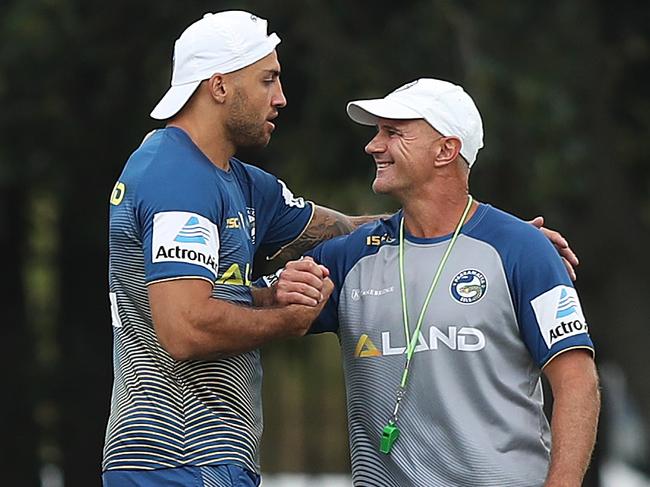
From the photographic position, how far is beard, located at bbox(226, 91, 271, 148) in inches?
220

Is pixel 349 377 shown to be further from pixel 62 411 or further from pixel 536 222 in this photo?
pixel 62 411

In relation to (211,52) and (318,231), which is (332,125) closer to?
(318,231)

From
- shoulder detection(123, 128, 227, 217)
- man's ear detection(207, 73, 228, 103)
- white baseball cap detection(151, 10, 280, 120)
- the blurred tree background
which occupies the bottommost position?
the blurred tree background

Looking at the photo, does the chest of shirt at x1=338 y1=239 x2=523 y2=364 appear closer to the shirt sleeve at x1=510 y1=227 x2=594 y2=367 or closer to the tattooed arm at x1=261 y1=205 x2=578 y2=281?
the shirt sleeve at x1=510 y1=227 x2=594 y2=367

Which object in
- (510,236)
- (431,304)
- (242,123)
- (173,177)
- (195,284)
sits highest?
(242,123)

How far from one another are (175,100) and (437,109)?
2.96ft

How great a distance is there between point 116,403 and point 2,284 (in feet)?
34.8

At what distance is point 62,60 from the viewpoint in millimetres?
13328

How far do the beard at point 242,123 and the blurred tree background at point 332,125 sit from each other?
6493mm

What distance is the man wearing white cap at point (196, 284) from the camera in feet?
17.2

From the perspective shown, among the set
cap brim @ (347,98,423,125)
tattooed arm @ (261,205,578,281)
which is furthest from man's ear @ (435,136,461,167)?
tattooed arm @ (261,205,578,281)

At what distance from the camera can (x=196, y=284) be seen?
17.1 feet

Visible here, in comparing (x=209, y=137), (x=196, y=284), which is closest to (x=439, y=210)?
(x=209, y=137)

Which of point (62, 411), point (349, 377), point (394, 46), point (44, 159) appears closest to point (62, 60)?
point (44, 159)
